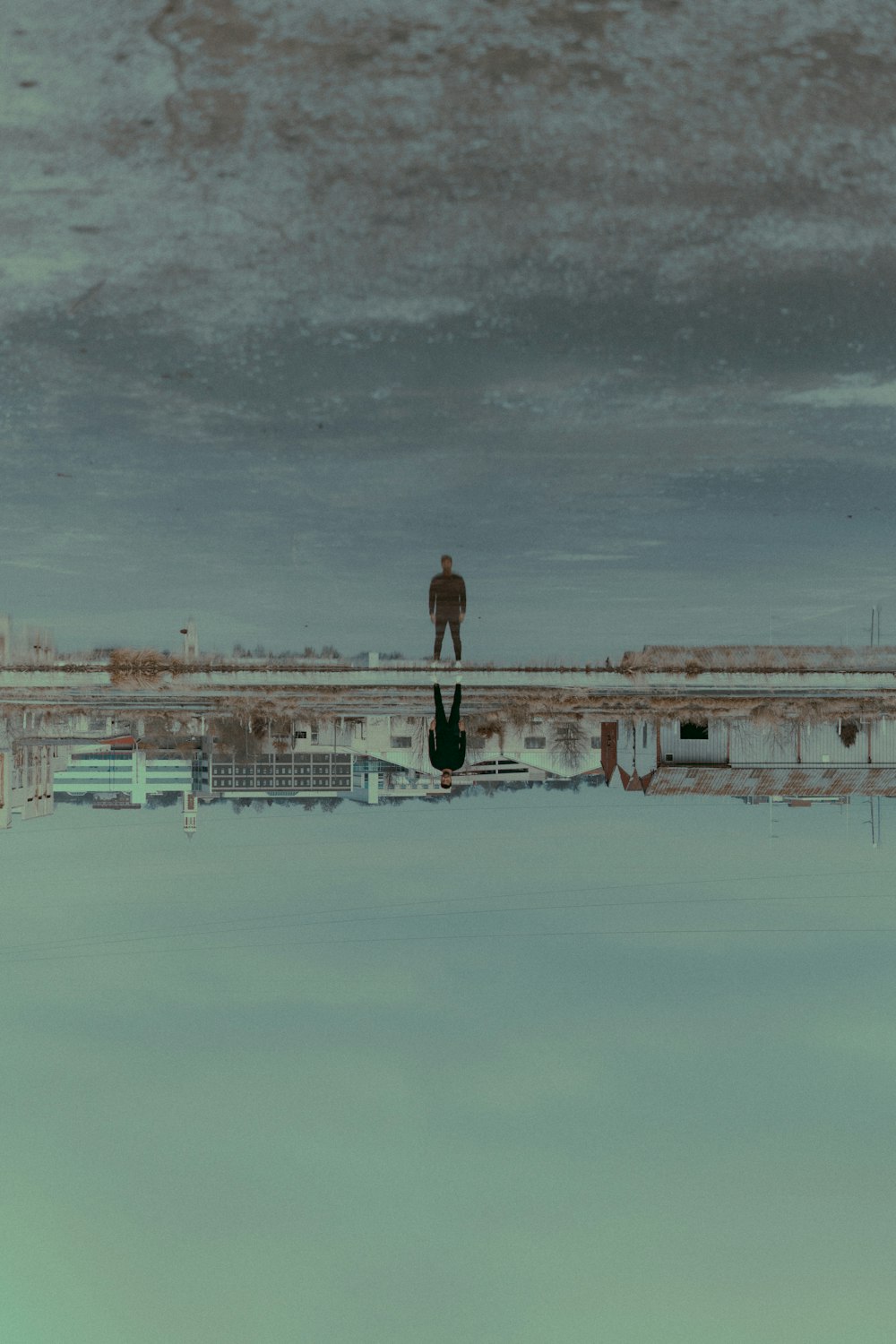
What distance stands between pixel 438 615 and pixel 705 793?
657cm

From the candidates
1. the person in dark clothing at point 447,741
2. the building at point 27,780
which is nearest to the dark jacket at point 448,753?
the person in dark clothing at point 447,741

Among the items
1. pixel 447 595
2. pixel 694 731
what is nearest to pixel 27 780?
pixel 447 595

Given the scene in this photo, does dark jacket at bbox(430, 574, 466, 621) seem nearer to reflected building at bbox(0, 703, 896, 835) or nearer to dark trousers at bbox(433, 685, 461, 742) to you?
dark trousers at bbox(433, 685, 461, 742)

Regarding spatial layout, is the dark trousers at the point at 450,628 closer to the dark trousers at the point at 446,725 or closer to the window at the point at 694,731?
the dark trousers at the point at 446,725

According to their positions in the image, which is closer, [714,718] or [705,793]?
[714,718]

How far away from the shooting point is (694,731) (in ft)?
48.9

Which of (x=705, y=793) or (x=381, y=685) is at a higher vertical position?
(x=381, y=685)

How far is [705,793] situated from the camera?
51.6 feet

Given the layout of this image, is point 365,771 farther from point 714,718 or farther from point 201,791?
point 714,718

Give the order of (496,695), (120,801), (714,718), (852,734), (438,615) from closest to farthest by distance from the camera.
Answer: (438,615)
(496,695)
(714,718)
(852,734)
(120,801)

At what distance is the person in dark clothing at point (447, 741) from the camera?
11828mm

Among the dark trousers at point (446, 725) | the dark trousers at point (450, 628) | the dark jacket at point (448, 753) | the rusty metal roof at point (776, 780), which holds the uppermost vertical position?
the dark trousers at point (450, 628)

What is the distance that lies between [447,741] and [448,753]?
0.19 metres

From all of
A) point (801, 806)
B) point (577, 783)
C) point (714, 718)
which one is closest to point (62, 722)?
point (577, 783)
